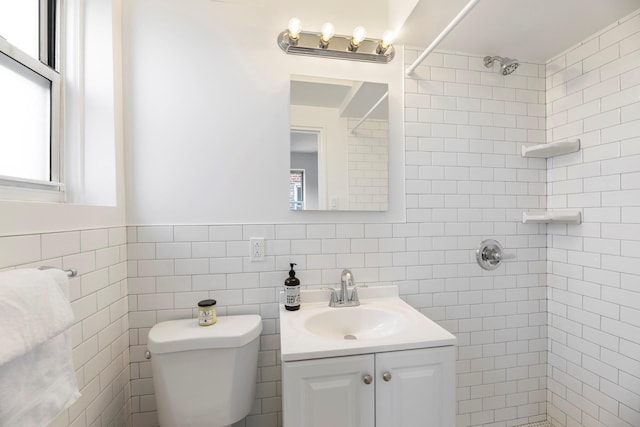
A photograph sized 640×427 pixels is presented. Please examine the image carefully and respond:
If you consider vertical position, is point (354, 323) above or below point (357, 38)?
below

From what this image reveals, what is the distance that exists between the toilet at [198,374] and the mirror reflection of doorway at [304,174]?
664 mm

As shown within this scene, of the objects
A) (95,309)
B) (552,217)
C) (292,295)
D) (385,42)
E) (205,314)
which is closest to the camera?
(95,309)

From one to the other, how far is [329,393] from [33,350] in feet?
2.77

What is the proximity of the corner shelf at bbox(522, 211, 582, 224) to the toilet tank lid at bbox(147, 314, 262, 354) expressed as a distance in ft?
5.43

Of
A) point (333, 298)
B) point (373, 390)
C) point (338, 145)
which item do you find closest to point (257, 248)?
point (333, 298)

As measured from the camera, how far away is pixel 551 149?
157cm

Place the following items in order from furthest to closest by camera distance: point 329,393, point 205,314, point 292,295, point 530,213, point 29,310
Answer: point 530,213
point 292,295
point 205,314
point 329,393
point 29,310

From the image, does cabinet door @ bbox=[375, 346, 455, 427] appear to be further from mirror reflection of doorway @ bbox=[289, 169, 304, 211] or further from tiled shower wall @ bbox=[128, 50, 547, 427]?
mirror reflection of doorway @ bbox=[289, 169, 304, 211]

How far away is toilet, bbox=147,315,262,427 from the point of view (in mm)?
1115

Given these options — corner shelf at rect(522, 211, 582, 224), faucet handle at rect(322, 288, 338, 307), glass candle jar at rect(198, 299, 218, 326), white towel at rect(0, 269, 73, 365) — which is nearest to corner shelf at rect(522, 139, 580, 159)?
corner shelf at rect(522, 211, 582, 224)

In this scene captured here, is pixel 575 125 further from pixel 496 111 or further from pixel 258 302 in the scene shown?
pixel 258 302

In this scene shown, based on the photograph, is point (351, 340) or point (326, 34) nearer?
point (351, 340)

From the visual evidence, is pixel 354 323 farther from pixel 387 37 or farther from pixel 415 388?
pixel 387 37

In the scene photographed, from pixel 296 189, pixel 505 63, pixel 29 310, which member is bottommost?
pixel 29 310
